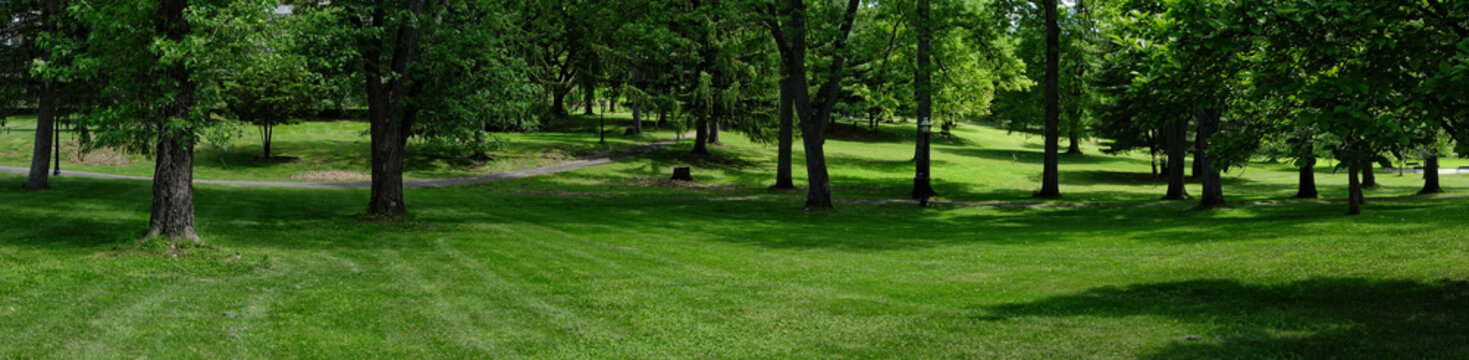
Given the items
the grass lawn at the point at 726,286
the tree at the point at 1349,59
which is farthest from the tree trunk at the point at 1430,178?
the tree at the point at 1349,59

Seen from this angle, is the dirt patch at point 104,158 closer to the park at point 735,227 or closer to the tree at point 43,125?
the park at point 735,227

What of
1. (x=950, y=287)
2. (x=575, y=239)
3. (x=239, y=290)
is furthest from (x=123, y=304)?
(x=950, y=287)

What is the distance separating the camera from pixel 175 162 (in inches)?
576

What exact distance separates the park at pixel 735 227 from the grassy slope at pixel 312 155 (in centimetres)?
729

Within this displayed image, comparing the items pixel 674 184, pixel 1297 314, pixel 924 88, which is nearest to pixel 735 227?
pixel 924 88

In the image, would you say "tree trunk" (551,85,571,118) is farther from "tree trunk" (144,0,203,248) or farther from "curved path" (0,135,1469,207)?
"tree trunk" (144,0,203,248)

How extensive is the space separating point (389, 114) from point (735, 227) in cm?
841

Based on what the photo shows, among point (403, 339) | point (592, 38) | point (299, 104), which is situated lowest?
point (403, 339)

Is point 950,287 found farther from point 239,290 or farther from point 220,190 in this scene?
point 220,190

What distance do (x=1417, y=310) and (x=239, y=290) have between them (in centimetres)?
1354

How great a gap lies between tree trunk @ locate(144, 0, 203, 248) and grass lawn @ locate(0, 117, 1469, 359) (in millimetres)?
669

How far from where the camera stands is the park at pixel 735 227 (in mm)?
8859

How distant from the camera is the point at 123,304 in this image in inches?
420

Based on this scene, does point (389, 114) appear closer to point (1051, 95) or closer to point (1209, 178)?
point (1051, 95)
